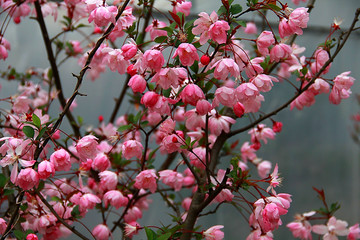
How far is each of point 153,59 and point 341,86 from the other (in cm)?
53

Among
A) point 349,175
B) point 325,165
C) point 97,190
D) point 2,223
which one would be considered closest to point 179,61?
point 2,223

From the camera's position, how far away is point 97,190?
1333 mm

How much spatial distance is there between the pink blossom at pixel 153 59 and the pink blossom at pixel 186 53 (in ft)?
0.10

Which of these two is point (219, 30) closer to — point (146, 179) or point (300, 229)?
point (146, 179)

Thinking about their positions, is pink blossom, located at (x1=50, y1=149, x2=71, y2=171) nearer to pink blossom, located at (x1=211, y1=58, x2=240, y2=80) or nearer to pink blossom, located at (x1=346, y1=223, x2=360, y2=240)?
pink blossom, located at (x1=211, y1=58, x2=240, y2=80)

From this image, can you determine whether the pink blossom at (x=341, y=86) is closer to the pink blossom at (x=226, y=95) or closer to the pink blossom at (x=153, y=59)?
the pink blossom at (x=226, y=95)

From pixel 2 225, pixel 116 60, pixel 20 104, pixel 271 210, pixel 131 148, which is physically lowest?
pixel 271 210

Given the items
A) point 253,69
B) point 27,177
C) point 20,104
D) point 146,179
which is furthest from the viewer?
point 20,104

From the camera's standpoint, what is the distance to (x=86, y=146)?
79cm

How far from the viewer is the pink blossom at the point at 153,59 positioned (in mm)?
742

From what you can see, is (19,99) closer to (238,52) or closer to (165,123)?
(165,123)

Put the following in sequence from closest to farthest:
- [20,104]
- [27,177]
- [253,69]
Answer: [27,177]
[253,69]
[20,104]

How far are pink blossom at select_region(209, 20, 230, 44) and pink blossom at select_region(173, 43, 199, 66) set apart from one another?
5 centimetres

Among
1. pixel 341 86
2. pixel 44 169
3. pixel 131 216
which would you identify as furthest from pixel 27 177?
pixel 341 86
